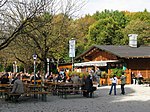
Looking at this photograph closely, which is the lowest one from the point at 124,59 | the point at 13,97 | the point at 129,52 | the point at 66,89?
the point at 13,97

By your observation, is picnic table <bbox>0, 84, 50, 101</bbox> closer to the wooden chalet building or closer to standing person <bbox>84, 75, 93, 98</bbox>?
standing person <bbox>84, 75, 93, 98</bbox>

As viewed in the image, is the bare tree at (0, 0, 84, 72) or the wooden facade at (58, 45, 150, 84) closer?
the bare tree at (0, 0, 84, 72)

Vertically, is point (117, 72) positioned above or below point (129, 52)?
below

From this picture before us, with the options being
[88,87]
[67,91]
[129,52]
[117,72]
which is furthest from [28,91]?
[129,52]

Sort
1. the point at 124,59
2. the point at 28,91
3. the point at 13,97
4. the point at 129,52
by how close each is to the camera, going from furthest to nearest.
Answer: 1. the point at 129,52
2. the point at 124,59
3. the point at 28,91
4. the point at 13,97

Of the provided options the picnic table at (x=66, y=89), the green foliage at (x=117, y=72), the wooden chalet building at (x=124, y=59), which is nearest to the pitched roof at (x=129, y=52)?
the wooden chalet building at (x=124, y=59)

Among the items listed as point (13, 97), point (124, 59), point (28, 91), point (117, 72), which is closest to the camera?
point (13, 97)

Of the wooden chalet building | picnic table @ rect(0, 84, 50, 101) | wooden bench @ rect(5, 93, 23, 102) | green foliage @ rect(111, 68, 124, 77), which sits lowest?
wooden bench @ rect(5, 93, 23, 102)

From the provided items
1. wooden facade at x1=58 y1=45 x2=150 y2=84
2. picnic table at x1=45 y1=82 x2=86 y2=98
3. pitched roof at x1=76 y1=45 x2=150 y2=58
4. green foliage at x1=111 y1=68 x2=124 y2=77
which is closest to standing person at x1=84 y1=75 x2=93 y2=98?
picnic table at x1=45 y1=82 x2=86 y2=98

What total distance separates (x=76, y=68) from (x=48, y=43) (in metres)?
16.6

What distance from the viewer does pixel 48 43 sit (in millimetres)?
25438

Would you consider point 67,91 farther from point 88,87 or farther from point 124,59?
point 124,59

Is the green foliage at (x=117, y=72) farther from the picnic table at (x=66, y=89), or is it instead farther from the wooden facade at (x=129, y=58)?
the picnic table at (x=66, y=89)

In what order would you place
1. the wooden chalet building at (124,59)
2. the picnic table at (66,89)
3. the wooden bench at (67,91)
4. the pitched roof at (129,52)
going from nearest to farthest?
the wooden bench at (67,91) < the picnic table at (66,89) < the pitched roof at (129,52) < the wooden chalet building at (124,59)
